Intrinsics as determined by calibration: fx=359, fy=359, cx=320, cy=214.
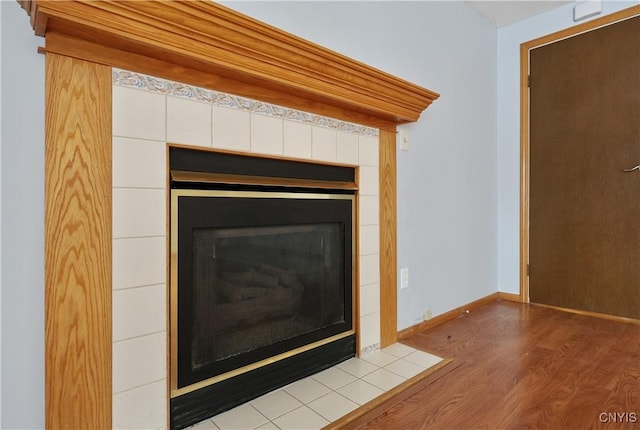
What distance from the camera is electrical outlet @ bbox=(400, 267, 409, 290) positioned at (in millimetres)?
2148

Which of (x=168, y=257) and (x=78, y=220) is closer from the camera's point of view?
(x=78, y=220)

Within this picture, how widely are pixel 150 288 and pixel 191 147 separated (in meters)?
0.50

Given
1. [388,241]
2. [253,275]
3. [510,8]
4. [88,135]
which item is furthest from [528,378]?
[510,8]

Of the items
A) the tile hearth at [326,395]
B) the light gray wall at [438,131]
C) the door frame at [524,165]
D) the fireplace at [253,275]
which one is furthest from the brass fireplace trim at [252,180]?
the door frame at [524,165]

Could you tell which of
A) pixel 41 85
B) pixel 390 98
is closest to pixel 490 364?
pixel 390 98

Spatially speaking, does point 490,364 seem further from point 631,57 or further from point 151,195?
point 631,57

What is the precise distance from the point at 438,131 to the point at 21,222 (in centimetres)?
223

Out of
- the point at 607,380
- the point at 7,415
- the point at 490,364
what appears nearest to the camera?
the point at 7,415

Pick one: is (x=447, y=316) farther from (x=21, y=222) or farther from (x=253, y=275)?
(x=21, y=222)

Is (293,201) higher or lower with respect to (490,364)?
higher

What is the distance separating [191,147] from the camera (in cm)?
126

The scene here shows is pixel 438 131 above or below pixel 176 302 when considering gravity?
above

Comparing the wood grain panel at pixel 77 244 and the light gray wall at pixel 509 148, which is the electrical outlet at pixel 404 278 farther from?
the wood grain panel at pixel 77 244

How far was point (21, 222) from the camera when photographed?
1.01 metres
